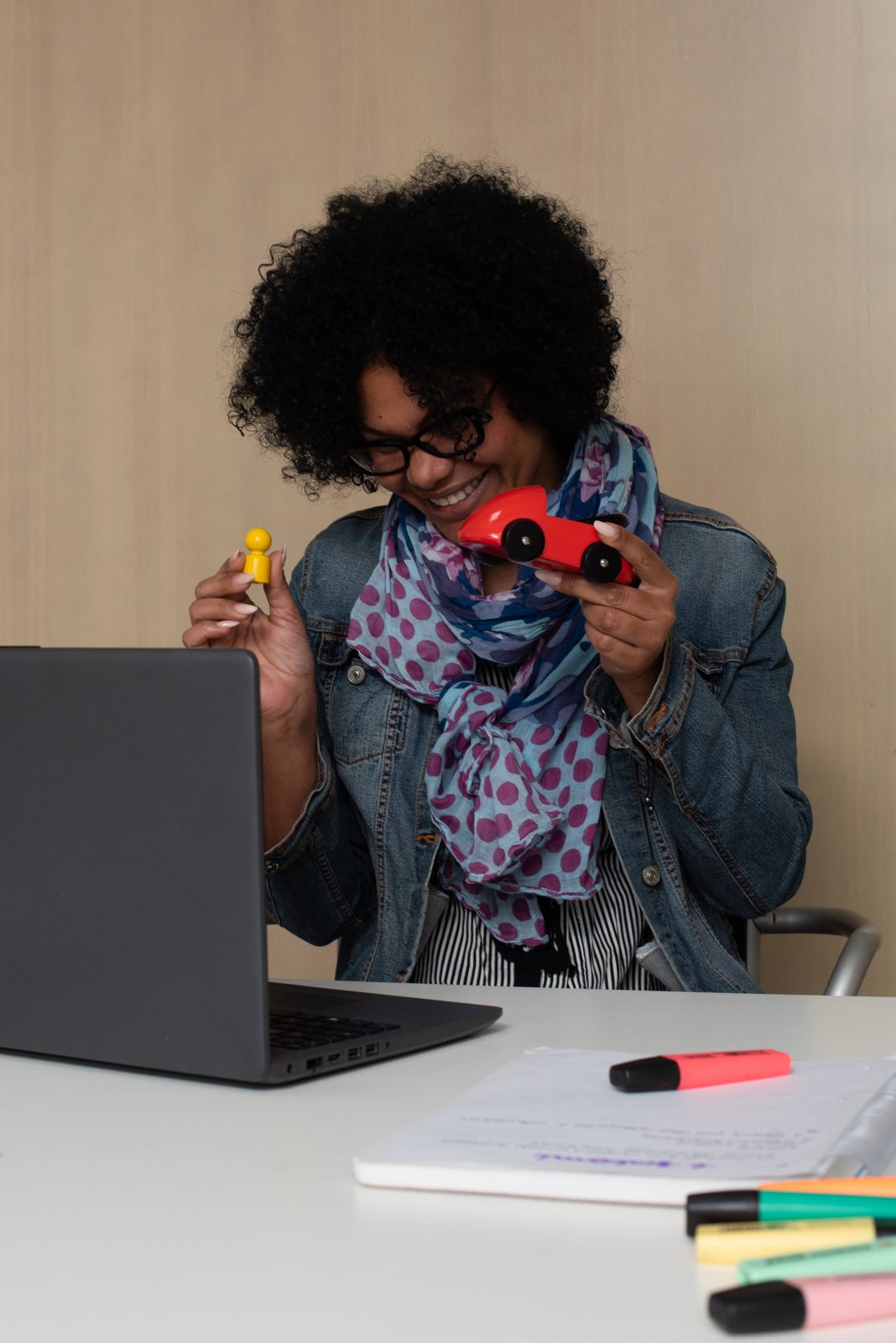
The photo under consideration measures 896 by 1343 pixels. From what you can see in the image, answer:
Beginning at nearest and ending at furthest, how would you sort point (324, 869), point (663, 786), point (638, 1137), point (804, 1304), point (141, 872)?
point (804, 1304) < point (638, 1137) < point (141, 872) < point (663, 786) < point (324, 869)

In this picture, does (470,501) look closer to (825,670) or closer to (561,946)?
(561,946)

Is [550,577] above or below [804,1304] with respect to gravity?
above

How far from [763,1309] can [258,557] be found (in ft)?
2.68

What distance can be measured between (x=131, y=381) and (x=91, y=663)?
152 centimetres

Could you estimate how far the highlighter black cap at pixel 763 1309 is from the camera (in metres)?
0.39

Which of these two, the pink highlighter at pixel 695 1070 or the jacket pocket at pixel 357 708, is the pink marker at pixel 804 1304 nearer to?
the pink highlighter at pixel 695 1070

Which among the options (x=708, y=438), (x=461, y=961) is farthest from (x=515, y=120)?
(x=461, y=961)

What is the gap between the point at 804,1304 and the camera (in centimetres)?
39

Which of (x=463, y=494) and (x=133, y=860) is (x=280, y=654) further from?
(x=133, y=860)

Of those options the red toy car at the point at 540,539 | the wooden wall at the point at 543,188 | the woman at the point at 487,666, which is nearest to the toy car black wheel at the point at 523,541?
the red toy car at the point at 540,539

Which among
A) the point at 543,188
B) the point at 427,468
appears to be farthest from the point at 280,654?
the point at 543,188

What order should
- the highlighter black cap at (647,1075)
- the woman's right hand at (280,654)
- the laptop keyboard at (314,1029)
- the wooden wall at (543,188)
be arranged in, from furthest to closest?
1. the wooden wall at (543,188)
2. the woman's right hand at (280,654)
3. the laptop keyboard at (314,1029)
4. the highlighter black cap at (647,1075)

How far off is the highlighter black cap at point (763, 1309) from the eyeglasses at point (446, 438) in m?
0.94

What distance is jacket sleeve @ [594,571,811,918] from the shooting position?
1127 millimetres
